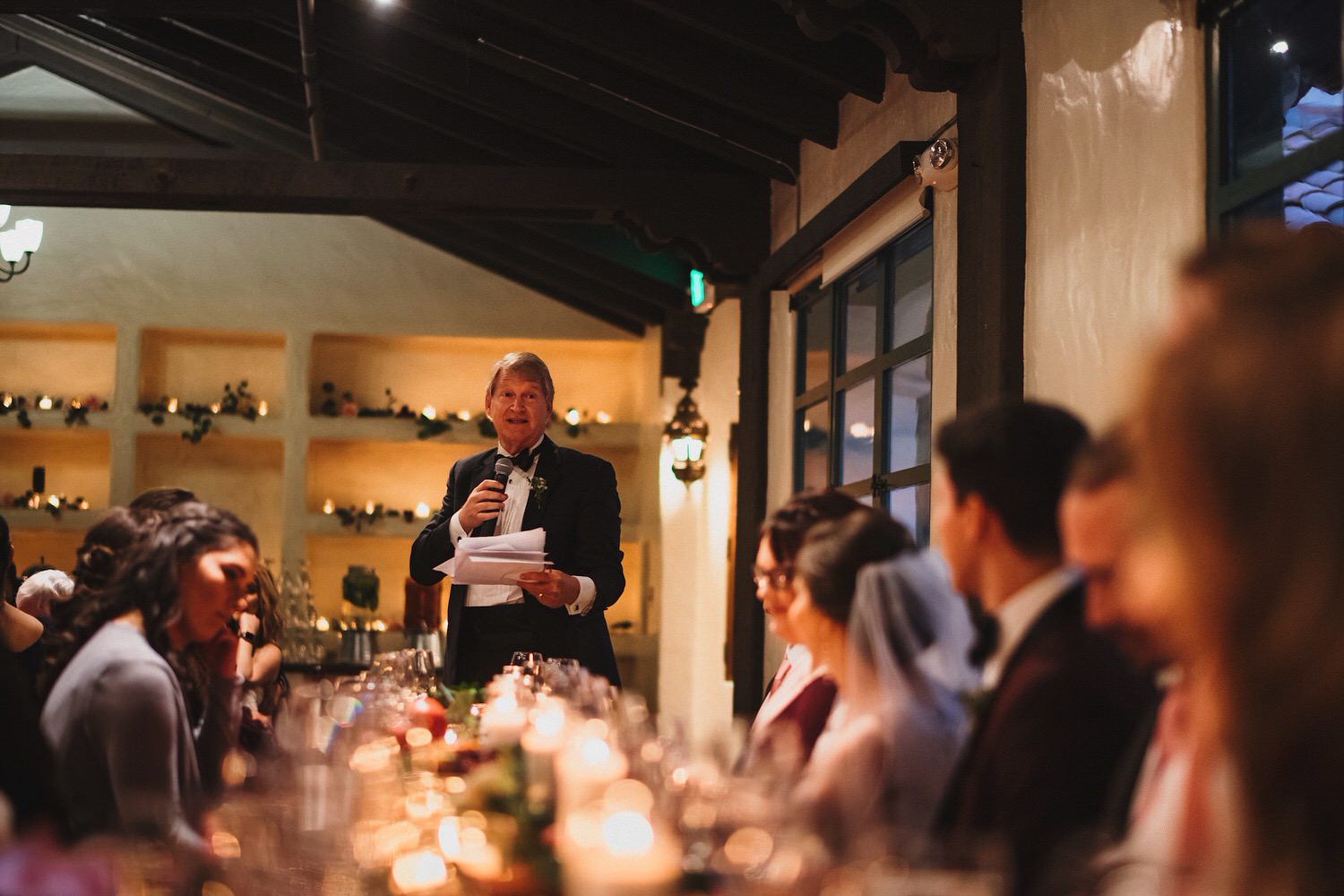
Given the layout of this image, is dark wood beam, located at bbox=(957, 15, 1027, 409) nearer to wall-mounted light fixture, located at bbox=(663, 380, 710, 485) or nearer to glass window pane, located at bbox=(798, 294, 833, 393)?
glass window pane, located at bbox=(798, 294, 833, 393)

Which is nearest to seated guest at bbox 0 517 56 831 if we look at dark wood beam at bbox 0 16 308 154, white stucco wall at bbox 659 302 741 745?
white stucco wall at bbox 659 302 741 745

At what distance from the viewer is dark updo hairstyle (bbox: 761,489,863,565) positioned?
→ 2564 mm

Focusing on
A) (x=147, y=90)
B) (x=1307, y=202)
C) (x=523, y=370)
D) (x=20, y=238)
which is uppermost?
(x=147, y=90)

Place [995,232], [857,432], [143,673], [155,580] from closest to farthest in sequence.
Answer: [143,673] < [155,580] < [995,232] < [857,432]

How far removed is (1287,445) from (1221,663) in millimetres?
144

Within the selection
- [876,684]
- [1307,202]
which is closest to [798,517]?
[876,684]

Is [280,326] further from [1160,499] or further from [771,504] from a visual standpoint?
[1160,499]

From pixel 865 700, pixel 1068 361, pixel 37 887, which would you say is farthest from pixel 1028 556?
pixel 1068 361

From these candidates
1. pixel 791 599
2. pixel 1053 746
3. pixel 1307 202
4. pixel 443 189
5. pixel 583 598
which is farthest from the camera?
pixel 443 189

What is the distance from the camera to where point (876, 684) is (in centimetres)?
199

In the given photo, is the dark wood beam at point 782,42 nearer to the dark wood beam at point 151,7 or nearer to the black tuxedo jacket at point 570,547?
the black tuxedo jacket at point 570,547

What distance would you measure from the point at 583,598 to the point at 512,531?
0.34 metres

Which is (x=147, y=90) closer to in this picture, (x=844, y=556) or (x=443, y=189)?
(x=443, y=189)

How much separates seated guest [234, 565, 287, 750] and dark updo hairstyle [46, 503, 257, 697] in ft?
4.84
